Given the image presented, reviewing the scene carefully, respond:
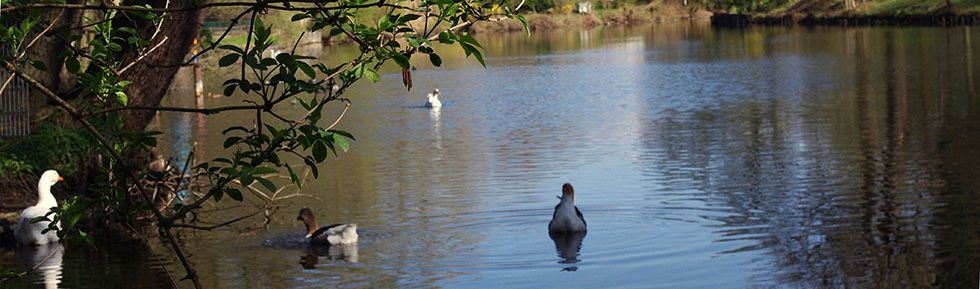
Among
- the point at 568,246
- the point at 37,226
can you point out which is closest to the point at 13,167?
the point at 37,226

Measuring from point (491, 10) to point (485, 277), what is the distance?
7607mm

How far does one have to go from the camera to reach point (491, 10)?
5379mm

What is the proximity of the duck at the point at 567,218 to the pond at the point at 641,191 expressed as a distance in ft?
0.57

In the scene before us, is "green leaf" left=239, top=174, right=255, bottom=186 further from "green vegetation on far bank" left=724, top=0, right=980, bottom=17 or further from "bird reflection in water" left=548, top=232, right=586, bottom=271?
"green vegetation on far bank" left=724, top=0, right=980, bottom=17

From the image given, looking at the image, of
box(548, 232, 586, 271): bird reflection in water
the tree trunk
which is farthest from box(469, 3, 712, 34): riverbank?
box(548, 232, 586, 271): bird reflection in water

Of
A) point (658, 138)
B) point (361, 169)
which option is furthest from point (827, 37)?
point (361, 169)

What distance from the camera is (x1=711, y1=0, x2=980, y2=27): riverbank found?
75.5 meters

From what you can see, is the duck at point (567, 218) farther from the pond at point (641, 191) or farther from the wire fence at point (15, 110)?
the wire fence at point (15, 110)

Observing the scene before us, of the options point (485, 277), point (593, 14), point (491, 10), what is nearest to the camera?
point (491, 10)

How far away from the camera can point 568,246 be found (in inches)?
550

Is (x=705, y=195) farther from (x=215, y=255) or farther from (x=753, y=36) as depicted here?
(x=753, y=36)

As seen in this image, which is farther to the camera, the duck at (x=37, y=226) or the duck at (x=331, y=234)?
the duck at (x=37, y=226)

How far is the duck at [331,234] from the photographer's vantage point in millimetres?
14234

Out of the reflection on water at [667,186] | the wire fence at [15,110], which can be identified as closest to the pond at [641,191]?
the reflection on water at [667,186]
